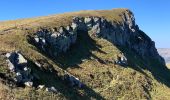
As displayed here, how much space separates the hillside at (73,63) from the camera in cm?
5425

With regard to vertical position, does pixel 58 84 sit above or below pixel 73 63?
above

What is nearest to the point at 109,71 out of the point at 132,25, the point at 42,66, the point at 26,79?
the point at 42,66

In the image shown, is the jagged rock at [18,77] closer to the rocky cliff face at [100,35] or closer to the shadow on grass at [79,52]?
the shadow on grass at [79,52]

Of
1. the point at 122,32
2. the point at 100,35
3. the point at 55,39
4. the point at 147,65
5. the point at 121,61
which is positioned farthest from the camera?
the point at 122,32

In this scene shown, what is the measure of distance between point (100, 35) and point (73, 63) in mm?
25910

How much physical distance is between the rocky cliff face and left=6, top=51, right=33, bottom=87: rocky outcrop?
802 inches

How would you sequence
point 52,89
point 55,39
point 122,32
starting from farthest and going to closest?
1. point 122,32
2. point 55,39
3. point 52,89

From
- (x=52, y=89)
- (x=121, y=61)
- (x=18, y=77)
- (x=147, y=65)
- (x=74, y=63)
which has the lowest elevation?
(x=147, y=65)

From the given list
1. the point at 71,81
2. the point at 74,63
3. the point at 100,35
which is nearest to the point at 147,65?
the point at 100,35

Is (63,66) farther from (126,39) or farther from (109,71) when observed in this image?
Result: (126,39)

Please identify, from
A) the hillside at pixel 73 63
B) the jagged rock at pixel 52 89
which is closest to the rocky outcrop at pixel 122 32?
the hillside at pixel 73 63

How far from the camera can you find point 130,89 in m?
81.2

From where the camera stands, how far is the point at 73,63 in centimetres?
8200

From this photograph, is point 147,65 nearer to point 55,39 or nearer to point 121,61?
point 121,61
